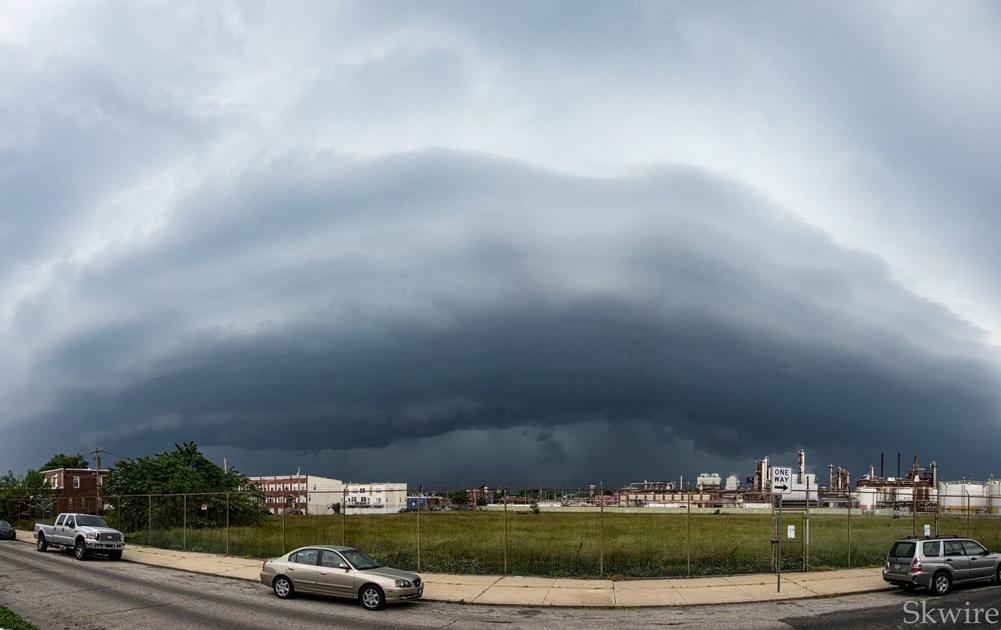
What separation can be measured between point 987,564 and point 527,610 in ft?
46.5

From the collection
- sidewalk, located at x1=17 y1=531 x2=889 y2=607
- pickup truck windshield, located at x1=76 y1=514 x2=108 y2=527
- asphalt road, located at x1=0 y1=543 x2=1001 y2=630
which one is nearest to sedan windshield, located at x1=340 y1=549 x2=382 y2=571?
asphalt road, located at x1=0 y1=543 x2=1001 y2=630

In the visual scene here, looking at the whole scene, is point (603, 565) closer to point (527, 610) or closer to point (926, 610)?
point (527, 610)

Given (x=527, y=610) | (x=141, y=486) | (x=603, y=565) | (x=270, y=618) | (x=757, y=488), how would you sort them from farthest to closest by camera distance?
(x=757, y=488) < (x=141, y=486) < (x=603, y=565) < (x=527, y=610) < (x=270, y=618)

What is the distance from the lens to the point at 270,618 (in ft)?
60.4

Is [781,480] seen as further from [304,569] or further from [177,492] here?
[177,492]

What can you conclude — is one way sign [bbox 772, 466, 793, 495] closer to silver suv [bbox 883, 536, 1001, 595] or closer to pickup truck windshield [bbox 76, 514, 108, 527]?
silver suv [bbox 883, 536, 1001, 595]

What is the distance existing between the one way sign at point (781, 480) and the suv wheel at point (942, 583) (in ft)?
14.6

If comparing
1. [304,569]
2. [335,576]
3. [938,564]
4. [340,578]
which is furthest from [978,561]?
[304,569]

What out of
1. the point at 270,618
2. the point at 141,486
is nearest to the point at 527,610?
the point at 270,618

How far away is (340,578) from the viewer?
68.1 ft

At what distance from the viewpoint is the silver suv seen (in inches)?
850

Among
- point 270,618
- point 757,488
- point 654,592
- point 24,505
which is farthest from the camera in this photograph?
point 757,488

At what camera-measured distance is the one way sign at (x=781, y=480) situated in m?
23.1

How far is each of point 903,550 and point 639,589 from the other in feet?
25.6
